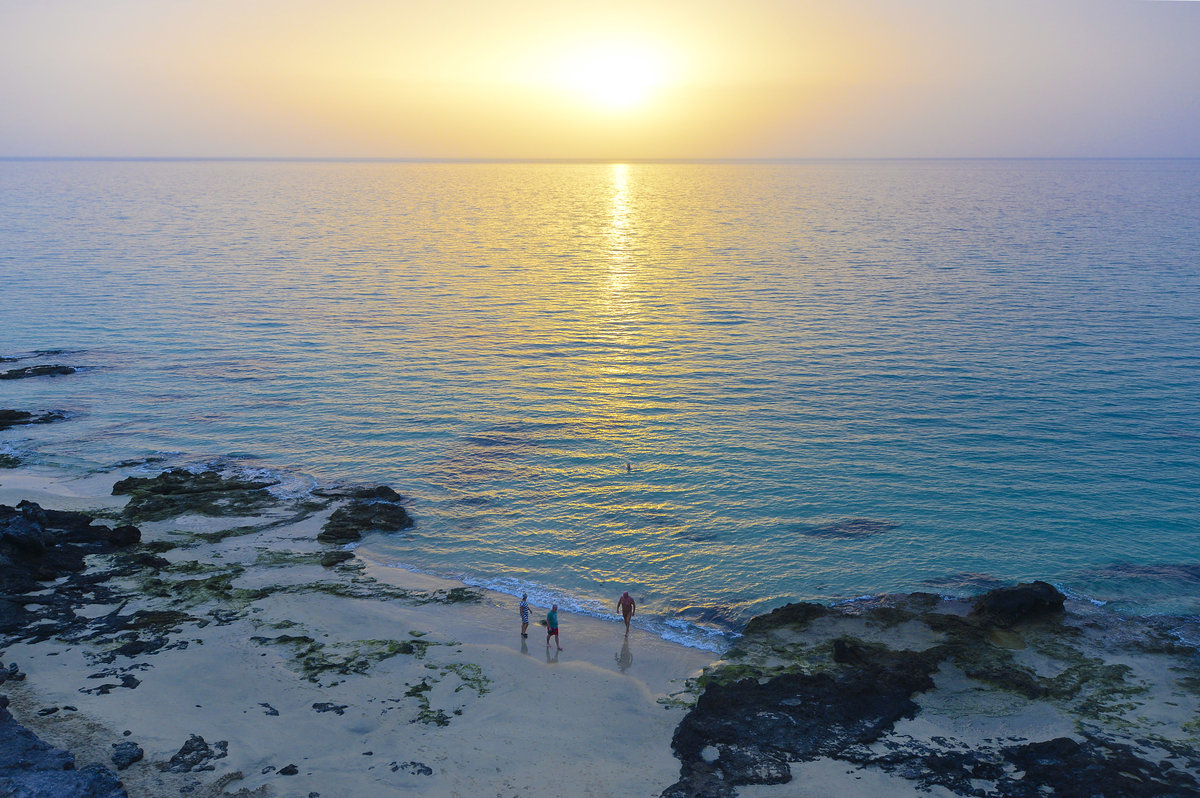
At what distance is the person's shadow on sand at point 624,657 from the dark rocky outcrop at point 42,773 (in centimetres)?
1109

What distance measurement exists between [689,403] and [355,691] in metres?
25.0

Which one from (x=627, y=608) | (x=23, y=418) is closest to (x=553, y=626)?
(x=627, y=608)

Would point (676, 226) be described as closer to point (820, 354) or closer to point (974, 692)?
point (820, 354)

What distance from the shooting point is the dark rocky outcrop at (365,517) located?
89.0ft

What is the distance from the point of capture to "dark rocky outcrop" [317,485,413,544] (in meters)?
27.1

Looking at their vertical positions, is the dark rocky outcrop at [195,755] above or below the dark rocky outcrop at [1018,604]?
below

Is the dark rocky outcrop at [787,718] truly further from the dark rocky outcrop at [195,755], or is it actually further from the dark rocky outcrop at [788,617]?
the dark rocky outcrop at [195,755]

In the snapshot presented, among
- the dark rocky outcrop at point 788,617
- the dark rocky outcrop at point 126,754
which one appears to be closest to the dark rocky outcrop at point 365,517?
the dark rocky outcrop at point 126,754

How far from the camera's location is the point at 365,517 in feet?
92.5

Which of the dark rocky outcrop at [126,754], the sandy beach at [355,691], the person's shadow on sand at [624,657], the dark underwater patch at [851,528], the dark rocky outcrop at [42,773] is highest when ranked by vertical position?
the dark rocky outcrop at [42,773]

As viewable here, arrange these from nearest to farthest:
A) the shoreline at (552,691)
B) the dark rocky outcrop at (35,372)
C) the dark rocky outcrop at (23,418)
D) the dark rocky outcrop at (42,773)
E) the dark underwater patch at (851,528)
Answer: the dark rocky outcrop at (42,773) → the shoreline at (552,691) → the dark underwater patch at (851,528) → the dark rocky outcrop at (23,418) → the dark rocky outcrop at (35,372)

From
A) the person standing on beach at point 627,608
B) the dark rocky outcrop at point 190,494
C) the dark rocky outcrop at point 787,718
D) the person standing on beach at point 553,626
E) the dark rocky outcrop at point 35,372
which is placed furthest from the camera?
the dark rocky outcrop at point 35,372

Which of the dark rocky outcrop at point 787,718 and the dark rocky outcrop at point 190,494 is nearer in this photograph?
the dark rocky outcrop at point 787,718

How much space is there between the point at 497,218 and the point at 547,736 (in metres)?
131
